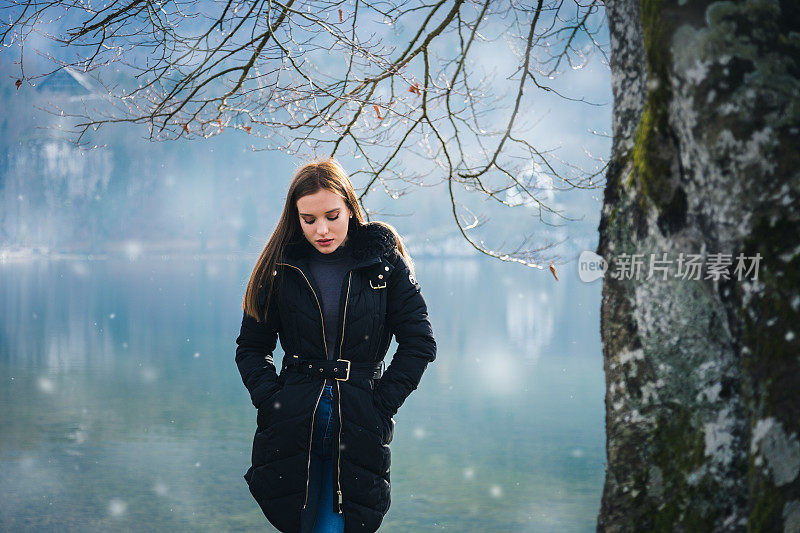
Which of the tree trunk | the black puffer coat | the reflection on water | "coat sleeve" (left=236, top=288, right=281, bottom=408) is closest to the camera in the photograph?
the tree trunk

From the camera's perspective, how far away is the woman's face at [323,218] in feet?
9.11

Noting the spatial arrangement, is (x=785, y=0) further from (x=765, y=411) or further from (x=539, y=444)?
(x=539, y=444)

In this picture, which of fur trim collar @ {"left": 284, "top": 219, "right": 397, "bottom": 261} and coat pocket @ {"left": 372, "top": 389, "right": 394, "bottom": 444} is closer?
coat pocket @ {"left": 372, "top": 389, "right": 394, "bottom": 444}

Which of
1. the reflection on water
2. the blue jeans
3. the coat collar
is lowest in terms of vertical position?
the reflection on water

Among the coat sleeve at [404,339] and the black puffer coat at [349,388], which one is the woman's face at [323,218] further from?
the coat sleeve at [404,339]

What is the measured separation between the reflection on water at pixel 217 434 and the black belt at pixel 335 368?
22.7 ft

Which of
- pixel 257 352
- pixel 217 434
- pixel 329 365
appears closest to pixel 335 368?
pixel 329 365

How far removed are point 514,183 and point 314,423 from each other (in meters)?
3.39

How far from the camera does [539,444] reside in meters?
14.2

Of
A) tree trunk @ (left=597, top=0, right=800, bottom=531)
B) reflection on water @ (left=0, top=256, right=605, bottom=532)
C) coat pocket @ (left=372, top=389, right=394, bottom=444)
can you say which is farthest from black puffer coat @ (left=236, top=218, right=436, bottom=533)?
reflection on water @ (left=0, top=256, right=605, bottom=532)

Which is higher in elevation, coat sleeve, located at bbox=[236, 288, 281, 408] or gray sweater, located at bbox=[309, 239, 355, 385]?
gray sweater, located at bbox=[309, 239, 355, 385]

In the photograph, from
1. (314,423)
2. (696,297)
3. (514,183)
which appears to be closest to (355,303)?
(314,423)

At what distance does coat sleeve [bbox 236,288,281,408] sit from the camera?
2.72m

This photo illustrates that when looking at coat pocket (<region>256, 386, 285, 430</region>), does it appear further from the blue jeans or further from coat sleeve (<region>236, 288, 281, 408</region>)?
the blue jeans
